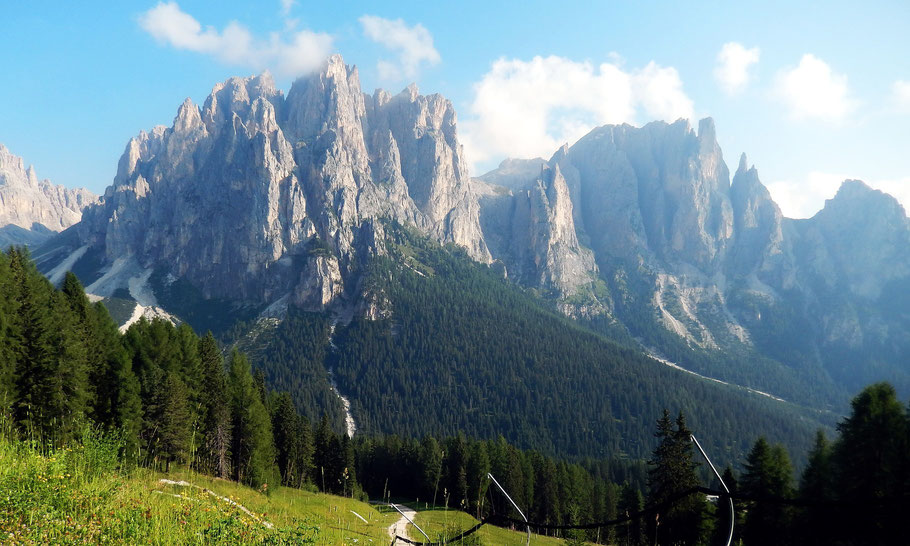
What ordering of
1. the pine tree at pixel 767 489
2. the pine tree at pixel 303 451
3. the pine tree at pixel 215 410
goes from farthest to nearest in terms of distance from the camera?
the pine tree at pixel 303 451, the pine tree at pixel 215 410, the pine tree at pixel 767 489

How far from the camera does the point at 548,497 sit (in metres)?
67.4

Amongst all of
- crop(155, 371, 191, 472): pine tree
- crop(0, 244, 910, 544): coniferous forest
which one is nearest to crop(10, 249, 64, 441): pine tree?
crop(0, 244, 910, 544): coniferous forest

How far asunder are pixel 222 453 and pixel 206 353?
1032cm

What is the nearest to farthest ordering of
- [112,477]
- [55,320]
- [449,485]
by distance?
[112,477] < [55,320] < [449,485]

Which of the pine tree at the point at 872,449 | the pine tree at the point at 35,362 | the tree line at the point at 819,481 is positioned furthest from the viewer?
the pine tree at the point at 35,362

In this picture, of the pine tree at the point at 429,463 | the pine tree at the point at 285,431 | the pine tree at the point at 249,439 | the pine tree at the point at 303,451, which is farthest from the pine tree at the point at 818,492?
the pine tree at the point at 429,463

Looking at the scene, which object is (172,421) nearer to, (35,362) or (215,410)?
(215,410)

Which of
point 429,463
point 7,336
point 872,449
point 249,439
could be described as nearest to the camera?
point 872,449

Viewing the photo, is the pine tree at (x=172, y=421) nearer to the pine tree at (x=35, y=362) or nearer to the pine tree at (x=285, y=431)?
the pine tree at (x=35, y=362)

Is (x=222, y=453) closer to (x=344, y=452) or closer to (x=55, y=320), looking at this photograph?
(x=55, y=320)

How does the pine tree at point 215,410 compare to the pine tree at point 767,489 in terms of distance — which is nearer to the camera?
the pine tree at point 767,489

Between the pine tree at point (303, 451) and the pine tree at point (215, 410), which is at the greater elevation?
the pine tree at point (215, 410)

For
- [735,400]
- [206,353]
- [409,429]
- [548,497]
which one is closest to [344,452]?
[548,497]

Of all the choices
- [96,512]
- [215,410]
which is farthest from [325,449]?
[96,512]
